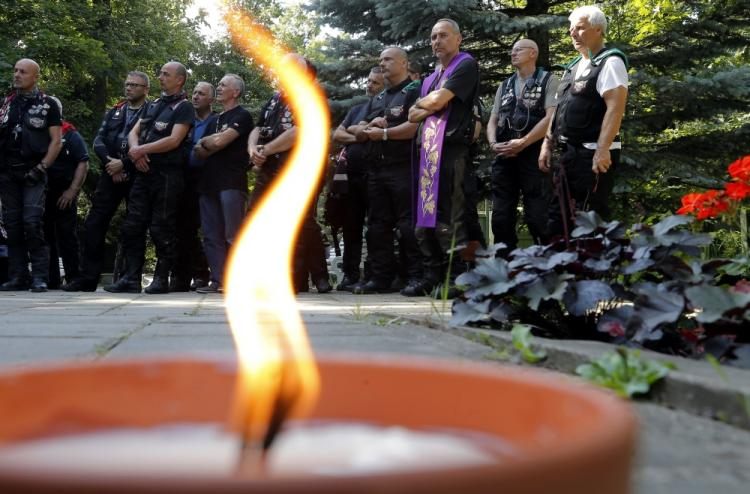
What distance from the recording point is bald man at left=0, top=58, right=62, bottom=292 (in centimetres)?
745

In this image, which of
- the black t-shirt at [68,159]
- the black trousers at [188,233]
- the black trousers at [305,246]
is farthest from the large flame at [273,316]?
the black t-shirt at [68,159]

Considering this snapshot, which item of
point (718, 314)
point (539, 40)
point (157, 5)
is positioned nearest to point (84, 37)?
point (157, 5)

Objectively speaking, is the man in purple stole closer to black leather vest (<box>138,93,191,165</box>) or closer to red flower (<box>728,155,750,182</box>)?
red flower (<box>728,155,750,182</box>)

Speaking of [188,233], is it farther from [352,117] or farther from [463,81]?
[463,81]

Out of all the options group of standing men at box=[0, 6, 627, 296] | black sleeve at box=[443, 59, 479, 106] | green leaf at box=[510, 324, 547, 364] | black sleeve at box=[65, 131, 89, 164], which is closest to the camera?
green leaf at box=[510, 324, 547, 364]

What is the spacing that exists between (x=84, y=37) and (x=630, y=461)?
21294mm

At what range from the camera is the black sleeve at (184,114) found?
7.06 m

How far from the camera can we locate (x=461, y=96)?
5645 millimetres

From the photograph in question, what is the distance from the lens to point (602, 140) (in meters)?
4.65

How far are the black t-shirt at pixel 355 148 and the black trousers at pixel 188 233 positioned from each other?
4.42 ft

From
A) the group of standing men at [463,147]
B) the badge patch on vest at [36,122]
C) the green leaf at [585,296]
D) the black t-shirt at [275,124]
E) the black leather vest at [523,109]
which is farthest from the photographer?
the badge patch on vest at [36,122]

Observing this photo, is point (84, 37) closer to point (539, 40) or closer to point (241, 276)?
point (539, 40)

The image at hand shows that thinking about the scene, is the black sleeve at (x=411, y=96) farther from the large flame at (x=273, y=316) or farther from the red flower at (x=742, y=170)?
the large flame at (x=273, y=316)

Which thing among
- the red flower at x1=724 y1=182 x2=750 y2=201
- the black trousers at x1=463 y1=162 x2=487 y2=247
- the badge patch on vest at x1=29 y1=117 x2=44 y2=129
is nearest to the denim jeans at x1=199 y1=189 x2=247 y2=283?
the badge patch on vest at x1=29 y1=117 x2=44 y2=129
